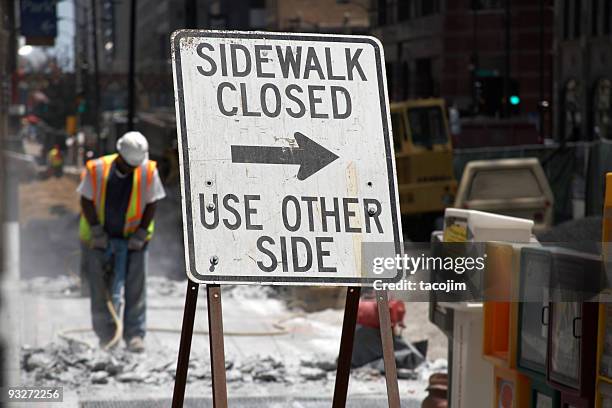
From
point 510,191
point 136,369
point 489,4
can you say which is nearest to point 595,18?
point 489,4

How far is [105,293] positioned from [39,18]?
718 inches

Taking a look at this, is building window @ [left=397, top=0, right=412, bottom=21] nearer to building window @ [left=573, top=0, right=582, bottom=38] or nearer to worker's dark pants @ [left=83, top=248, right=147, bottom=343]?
building window @ [left=573, top=0, right=582, bottom=38]

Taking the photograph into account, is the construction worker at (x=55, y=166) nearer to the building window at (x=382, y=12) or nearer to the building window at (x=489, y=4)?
the building window at (x=489, y=4)

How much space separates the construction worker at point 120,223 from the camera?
11.0m

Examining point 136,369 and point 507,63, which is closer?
point 136,369

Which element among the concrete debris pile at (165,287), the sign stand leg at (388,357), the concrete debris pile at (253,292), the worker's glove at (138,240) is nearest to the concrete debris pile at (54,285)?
the concrete debris pile at (165,287)

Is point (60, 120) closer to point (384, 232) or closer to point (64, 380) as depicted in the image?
point (64, 380)

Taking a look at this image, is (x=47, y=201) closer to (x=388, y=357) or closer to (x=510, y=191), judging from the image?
(x=510, y=191)

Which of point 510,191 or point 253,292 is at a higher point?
point 510,191

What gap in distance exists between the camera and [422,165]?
23297 mm

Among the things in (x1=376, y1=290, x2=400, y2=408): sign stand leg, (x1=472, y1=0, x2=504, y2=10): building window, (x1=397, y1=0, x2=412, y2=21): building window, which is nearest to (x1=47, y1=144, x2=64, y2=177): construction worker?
(x1=472, y1=0, x2=504, y2=10): building window

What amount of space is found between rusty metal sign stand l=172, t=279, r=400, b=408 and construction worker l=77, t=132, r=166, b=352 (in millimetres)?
5572

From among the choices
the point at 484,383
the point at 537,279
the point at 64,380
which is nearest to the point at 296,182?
the point at 537,279

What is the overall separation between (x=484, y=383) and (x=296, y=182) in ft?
5.86
